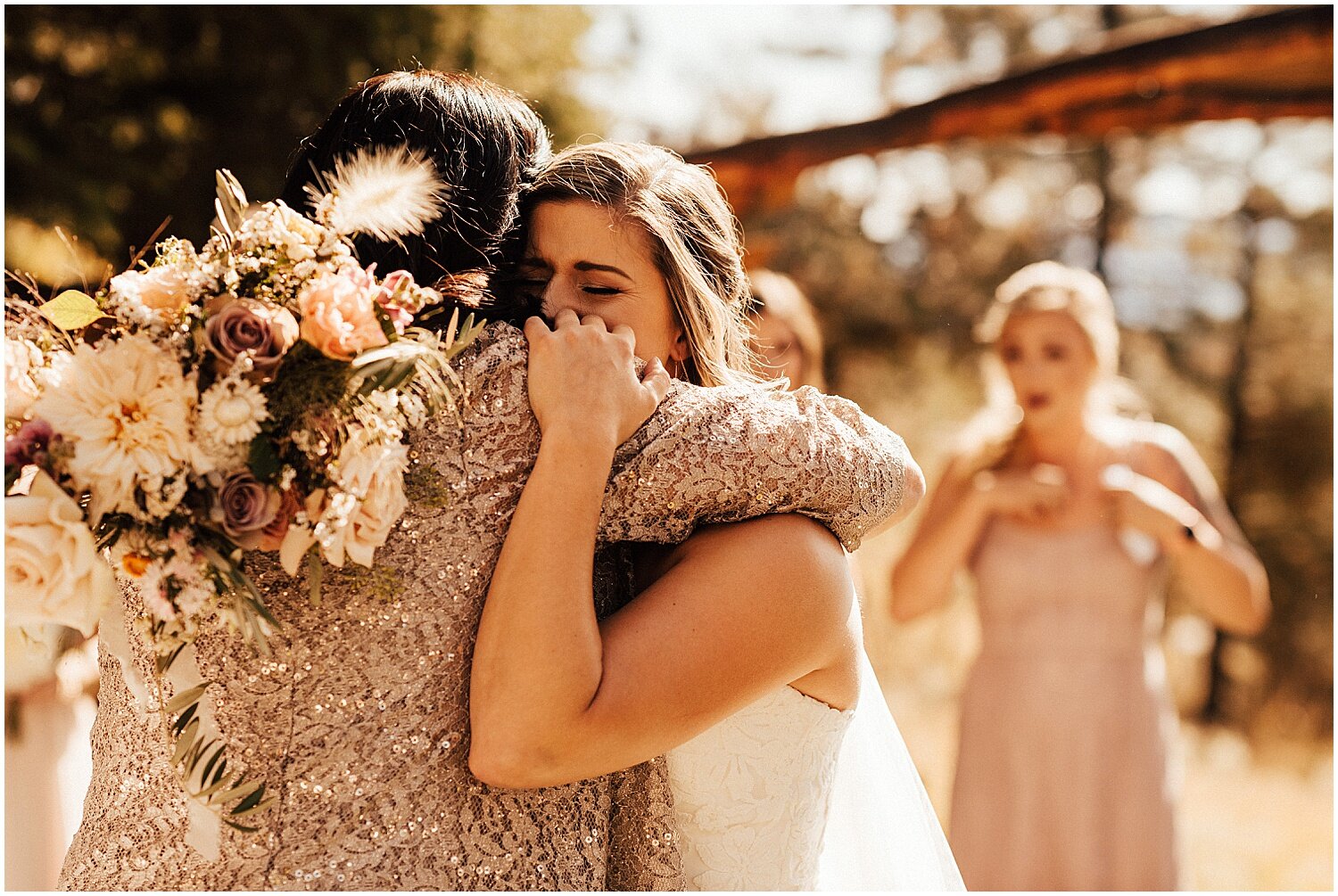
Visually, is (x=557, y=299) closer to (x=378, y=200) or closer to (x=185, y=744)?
(x=378, y=200)

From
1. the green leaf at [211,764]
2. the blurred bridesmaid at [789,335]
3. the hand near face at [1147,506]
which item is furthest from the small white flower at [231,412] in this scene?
the hand near face at [1147,506]

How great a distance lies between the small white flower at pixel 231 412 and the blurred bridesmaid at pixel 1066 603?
13.0ft

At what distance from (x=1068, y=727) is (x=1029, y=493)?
107cm

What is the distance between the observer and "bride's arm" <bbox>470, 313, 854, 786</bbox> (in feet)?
5.74

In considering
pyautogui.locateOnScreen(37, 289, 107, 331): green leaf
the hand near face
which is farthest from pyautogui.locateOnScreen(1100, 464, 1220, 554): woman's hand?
pyautogui.locateOnScreen(37, 289, 107, 331): green leaf

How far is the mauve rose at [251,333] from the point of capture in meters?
1.59

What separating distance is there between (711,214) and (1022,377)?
2994mm

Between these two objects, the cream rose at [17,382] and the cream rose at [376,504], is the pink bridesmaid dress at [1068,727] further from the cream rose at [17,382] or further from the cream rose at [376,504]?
the cream rose at [17,382]

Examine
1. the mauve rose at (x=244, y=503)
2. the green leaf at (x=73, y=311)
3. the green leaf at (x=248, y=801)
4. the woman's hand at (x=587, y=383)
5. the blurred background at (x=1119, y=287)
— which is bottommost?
the blurred background at (x=1119, y=287)

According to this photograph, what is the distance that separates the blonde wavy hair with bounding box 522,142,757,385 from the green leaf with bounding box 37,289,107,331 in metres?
0.94

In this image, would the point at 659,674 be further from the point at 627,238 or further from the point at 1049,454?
the point at 1049,454

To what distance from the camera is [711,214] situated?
8.58ft

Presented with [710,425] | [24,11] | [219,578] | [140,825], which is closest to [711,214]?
[710,425]

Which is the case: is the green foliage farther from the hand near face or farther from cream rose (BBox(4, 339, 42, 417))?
cream rose (BBox(4, 339, 42, 417))
